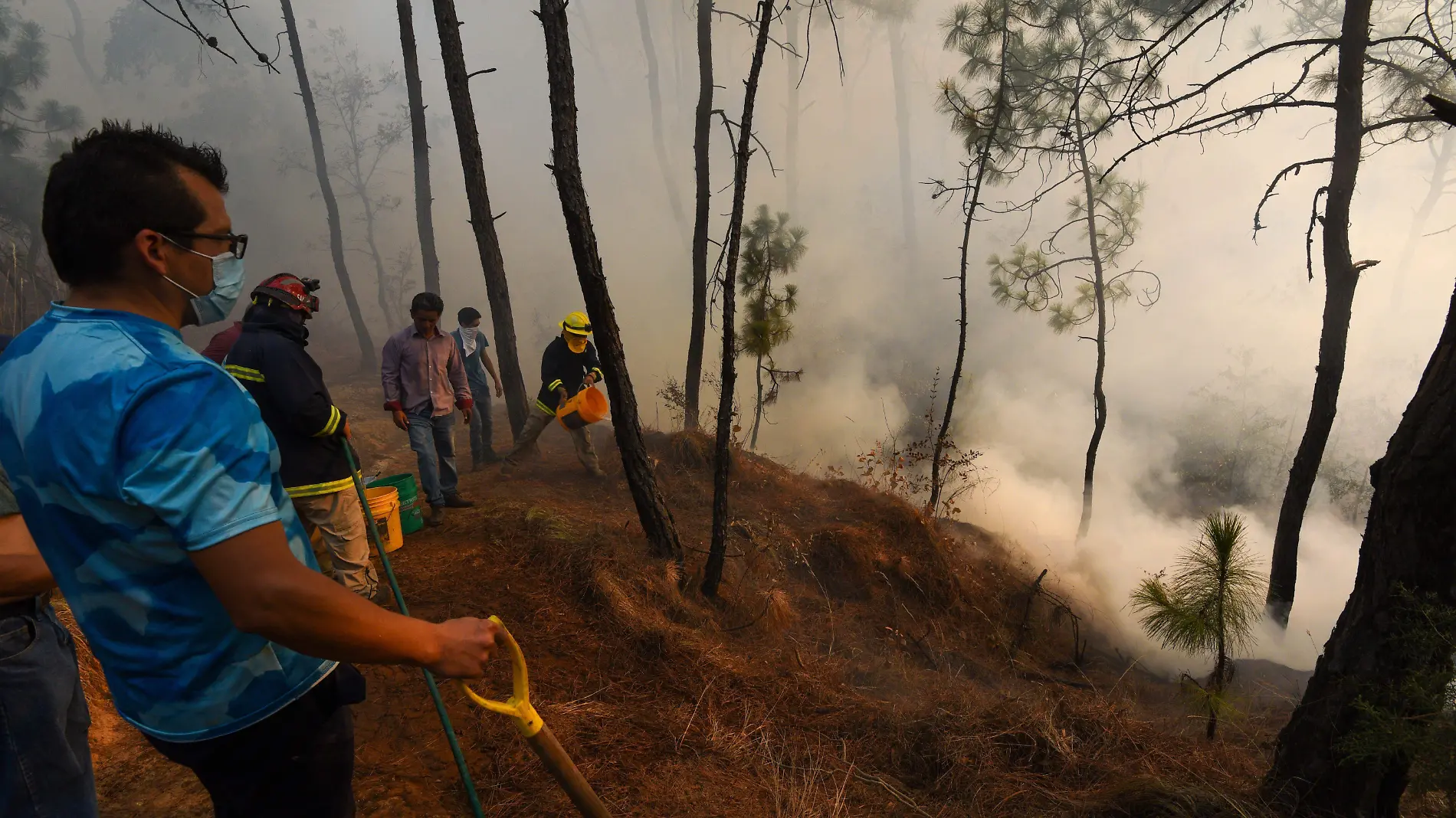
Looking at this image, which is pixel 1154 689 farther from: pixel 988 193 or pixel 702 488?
pixel 988 193

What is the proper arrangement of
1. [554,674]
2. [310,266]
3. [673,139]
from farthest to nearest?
[673,139] → [310,266] → [554,674]

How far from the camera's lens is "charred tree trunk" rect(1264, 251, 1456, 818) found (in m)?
2.25

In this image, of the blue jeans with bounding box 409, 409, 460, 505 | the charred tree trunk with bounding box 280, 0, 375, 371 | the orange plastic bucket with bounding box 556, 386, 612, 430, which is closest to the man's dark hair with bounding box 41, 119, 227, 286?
the blue jeans with bounding box 409, 409, 460, 505

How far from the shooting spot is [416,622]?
125 centimetres

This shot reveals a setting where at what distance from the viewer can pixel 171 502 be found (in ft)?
3.49

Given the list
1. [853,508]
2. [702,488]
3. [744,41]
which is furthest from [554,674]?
[744,41]

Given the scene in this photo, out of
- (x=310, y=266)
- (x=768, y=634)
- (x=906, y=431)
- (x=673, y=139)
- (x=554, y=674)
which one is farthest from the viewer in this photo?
(x=673, y=139)

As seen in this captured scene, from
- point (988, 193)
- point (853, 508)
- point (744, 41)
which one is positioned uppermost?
point (744, 41)

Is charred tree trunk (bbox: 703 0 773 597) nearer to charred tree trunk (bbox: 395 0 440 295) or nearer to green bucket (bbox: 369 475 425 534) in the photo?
green bucket (bbox: 369 475 425 534)

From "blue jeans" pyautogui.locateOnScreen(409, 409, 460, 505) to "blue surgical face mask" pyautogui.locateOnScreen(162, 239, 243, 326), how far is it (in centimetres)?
438

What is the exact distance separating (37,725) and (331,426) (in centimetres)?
223

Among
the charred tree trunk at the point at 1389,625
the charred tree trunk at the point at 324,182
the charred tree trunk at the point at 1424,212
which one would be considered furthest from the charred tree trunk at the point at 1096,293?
the charred tree trunk at the point at 1424,212

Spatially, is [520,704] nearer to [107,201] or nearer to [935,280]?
[107,201]

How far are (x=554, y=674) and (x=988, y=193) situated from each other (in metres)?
42.9
